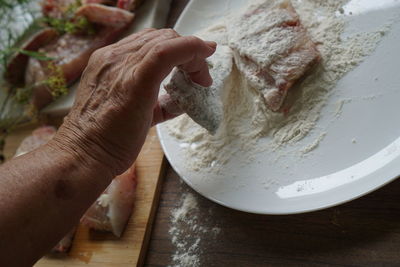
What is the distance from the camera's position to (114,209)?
136cm

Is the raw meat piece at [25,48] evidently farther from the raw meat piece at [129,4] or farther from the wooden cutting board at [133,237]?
the wooden cutting board at [133,237]

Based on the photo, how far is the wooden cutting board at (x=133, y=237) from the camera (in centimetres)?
130

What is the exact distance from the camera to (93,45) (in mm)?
1907

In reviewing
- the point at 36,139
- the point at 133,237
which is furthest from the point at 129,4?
the point at 133,237

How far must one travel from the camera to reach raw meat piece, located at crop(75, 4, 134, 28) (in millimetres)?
1833

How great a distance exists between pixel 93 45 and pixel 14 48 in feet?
A: 1.32

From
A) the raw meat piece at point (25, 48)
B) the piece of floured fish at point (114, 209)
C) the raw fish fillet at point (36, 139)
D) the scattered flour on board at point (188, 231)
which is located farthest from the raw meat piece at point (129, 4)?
the scattered flour on board at point (188, 231)

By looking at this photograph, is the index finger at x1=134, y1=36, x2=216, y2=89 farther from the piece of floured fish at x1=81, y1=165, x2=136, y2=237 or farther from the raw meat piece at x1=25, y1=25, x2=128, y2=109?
the raw meat piece at x1=25, y1=25, x2=128, y2=109

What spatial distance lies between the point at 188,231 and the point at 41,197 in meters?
0.50

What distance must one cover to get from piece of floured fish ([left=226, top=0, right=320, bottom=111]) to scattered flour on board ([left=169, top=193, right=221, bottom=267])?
0.42m

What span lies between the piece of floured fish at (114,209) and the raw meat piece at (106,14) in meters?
0.83

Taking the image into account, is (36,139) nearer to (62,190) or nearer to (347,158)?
(62,190)

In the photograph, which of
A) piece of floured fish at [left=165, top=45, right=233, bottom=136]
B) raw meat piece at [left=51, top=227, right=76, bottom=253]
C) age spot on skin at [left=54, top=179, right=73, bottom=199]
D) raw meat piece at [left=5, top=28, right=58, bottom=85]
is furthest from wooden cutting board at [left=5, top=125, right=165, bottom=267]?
raw meat piece at [left=5, top=28, right=58, bottom=85]

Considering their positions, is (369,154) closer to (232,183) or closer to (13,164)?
(232,183)
